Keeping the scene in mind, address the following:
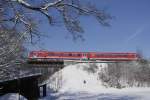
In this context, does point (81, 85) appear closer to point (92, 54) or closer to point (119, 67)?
point (119, 67)

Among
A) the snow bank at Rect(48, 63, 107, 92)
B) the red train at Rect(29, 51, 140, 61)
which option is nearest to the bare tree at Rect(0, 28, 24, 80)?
the snow bank at Rect(48, 63, 107, 92)

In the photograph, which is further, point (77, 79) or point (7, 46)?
point (77, 79)

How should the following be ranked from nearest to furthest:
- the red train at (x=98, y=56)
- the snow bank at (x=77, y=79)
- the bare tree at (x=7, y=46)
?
the bare tree at (x=7, y=46), the snow bank at (x=77, y=79), the red train at (x=98, y=56)

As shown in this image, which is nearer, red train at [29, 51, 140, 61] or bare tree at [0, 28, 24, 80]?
bare tree at [0, 28, 24, 80]

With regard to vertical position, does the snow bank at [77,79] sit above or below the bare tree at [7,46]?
below

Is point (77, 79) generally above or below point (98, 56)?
below

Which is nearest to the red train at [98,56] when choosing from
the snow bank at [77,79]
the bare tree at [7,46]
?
the snow bank at [77,79]

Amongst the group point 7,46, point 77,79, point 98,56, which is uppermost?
point 98,56

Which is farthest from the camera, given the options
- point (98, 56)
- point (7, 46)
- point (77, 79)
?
point (98, 56)

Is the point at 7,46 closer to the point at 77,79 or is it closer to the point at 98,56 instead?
the point at 77,79

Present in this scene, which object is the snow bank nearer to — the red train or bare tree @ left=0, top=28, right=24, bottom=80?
the red train

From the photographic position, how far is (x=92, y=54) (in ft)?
266

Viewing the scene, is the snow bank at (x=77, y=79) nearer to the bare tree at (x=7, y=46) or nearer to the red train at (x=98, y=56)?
the red train at (x=98, y=56)

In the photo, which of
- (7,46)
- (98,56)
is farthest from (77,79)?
(7,46)
